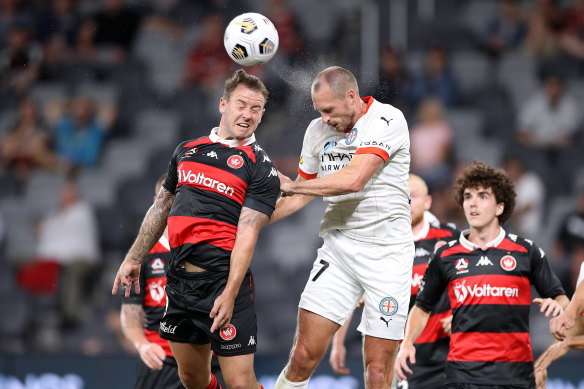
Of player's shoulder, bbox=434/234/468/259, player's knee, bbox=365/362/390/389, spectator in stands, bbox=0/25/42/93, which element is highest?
spectator in stands, bbox=0/25/42/93

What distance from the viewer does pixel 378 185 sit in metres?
5.16

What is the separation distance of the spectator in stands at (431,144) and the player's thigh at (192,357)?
5.21 metres

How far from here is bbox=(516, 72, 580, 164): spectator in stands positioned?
34.2 feet

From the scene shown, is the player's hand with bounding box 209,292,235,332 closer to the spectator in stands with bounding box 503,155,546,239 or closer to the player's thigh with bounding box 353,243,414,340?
the player's thigh with bounding box 353,243,414,340

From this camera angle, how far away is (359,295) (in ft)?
17.3

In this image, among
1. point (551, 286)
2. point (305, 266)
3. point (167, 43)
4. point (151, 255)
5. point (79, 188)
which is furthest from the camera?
point (167, 43)

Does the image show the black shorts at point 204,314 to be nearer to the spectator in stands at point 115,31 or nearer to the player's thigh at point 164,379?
the player's thigh at point 164,379

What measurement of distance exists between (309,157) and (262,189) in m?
0.72

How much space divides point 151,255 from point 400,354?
1860 millimetres

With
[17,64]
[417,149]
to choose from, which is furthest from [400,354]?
[17,64]

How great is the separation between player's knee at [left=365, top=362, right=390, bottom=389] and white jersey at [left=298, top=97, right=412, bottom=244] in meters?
0.77

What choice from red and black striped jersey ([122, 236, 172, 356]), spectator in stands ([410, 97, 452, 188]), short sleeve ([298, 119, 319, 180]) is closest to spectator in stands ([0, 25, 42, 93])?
spectator in stands ([410, 97, 452, 188])

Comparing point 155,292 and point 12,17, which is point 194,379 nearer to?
point 155,292

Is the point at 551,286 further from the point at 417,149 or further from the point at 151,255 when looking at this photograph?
the point at 417,149
